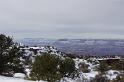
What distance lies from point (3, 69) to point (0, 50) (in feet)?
7.66

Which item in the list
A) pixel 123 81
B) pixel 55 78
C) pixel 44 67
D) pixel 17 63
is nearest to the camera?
pixel 55 78

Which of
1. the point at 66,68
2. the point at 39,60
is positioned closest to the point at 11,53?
the point at 39,60

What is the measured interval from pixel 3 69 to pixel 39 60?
4365 mm

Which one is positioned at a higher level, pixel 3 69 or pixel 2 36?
pixel 2 36

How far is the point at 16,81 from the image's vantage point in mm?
25312

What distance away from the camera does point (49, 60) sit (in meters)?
39.6

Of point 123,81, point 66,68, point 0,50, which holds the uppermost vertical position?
point 0,50

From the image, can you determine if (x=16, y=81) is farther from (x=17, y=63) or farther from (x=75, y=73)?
(x=75, y=73)

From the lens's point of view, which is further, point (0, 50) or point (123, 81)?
point (123, 81)

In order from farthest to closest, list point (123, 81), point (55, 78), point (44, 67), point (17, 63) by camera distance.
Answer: point (123, 81), point (17, 63), point (44, 67), point (55, 78)

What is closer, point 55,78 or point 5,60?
point 55,78

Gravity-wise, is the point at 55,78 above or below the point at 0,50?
below

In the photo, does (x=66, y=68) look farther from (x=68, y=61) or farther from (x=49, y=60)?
(x=49, y=60)

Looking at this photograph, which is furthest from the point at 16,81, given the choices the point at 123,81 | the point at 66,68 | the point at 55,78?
the point at 123,81
